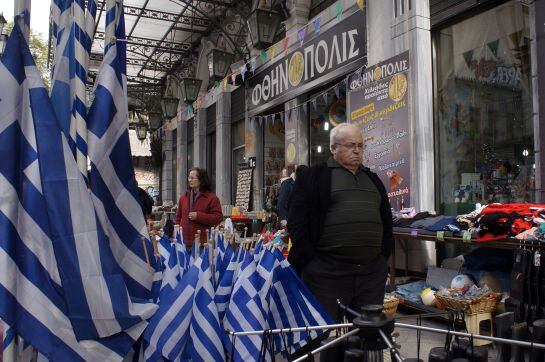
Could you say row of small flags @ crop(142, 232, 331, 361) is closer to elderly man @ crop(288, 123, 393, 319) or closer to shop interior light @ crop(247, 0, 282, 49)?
elderly man @ crop(288, 123, 393, 319)

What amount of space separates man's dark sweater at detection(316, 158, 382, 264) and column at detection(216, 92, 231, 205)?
1149 cm

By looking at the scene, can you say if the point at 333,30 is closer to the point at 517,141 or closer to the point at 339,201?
the point at 517,141

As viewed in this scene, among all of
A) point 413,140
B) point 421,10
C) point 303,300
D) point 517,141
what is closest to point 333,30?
point 421,10

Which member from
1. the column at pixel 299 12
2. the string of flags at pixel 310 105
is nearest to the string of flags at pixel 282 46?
the column at pixel 299 12

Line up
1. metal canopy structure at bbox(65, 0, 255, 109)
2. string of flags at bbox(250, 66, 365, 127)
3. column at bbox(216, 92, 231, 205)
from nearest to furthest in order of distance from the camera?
string of flags at bbox(250, 66, 365, 127), metal canopy structure at bbox(65, 0, 255, 109), column at bbox(216, 92, 231, 205)

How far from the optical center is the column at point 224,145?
47.7 feet

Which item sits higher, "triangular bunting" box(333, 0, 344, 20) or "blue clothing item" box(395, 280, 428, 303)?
"triangular bunting" box(333, 0, 344, 20)

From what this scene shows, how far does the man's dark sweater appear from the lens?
308cm

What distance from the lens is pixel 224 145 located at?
48.0 ft

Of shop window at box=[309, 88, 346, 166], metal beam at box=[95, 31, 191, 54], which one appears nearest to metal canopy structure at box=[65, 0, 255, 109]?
metal beam at box=[95, 31, 191, 54]

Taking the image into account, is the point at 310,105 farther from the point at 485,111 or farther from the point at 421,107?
the point at 485,111

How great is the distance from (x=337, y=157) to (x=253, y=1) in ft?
35.7

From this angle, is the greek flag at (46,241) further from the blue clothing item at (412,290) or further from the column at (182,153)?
the column at (182,153)

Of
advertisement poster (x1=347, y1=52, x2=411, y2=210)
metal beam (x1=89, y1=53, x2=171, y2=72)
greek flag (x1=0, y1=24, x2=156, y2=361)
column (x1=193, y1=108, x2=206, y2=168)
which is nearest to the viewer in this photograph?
greek flag (x1=0, y1=24, x2=156, y2=361)
